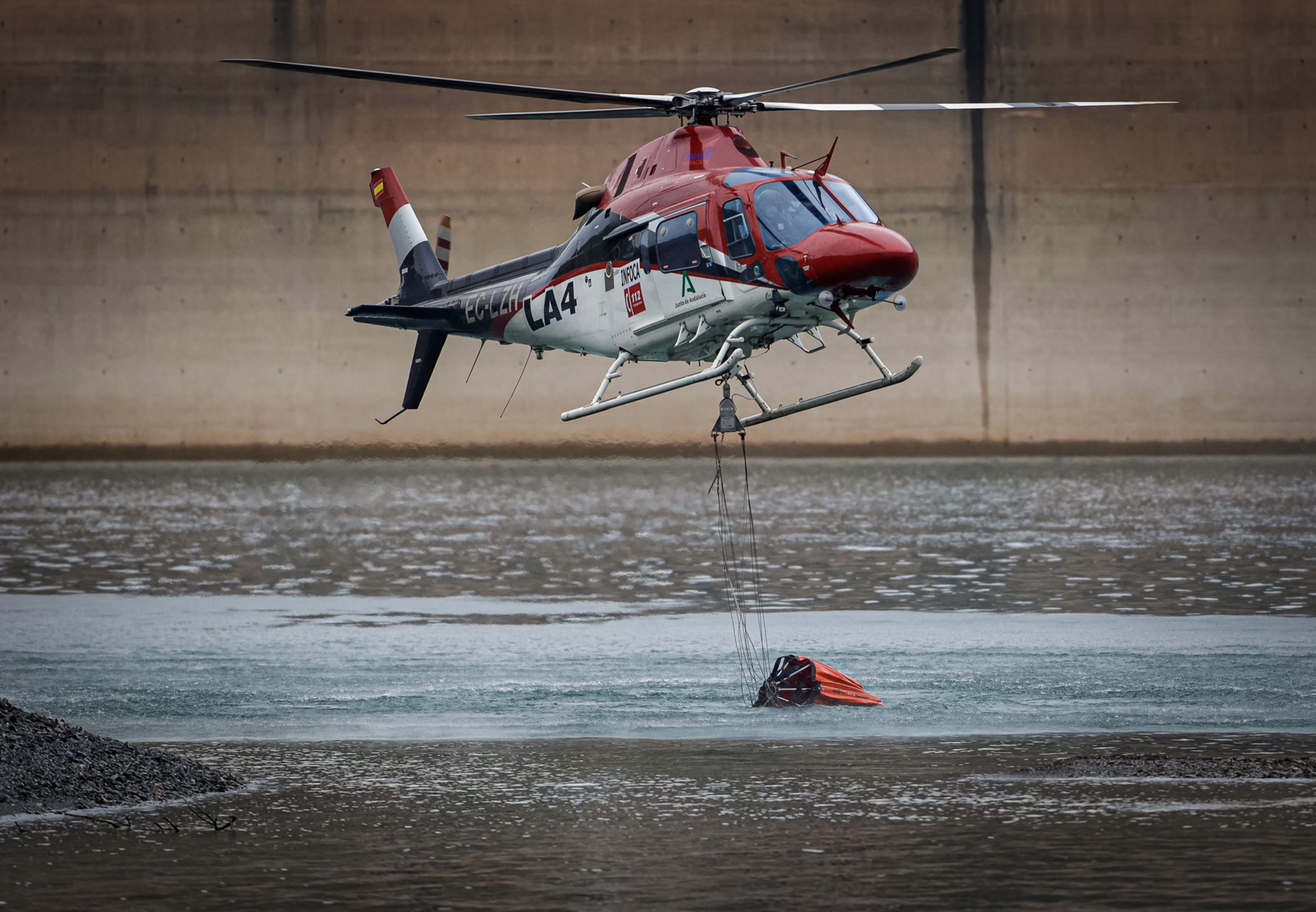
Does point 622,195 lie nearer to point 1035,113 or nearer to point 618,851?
point 618,851

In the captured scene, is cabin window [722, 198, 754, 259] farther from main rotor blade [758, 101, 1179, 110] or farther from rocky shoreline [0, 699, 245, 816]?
rocky shoreline [0, 699, 245, 816]

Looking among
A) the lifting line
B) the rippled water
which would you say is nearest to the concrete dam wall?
the lifting line

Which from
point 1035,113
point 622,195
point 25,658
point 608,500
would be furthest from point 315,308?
point 622,195

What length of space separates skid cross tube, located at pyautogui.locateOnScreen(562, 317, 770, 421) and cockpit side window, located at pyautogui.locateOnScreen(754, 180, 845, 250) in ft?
3.29

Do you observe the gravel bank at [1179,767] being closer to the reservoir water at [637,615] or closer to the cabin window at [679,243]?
the reservoir water at [637,615]

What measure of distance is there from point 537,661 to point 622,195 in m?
9.01

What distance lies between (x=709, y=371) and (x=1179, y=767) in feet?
21.1

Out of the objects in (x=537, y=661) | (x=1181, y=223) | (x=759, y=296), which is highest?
(x=1181, y=223)

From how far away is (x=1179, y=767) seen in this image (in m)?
18.7

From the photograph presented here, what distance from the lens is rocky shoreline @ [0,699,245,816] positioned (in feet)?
53.9

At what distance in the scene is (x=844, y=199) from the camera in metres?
21.4

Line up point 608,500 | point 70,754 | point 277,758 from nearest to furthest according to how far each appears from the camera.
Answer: point 70,754 → point 277,758 → point 608,500

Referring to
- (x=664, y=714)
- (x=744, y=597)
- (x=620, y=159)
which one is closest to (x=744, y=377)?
(x=664, y=714)

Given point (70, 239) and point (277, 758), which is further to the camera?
point (70, 239)
